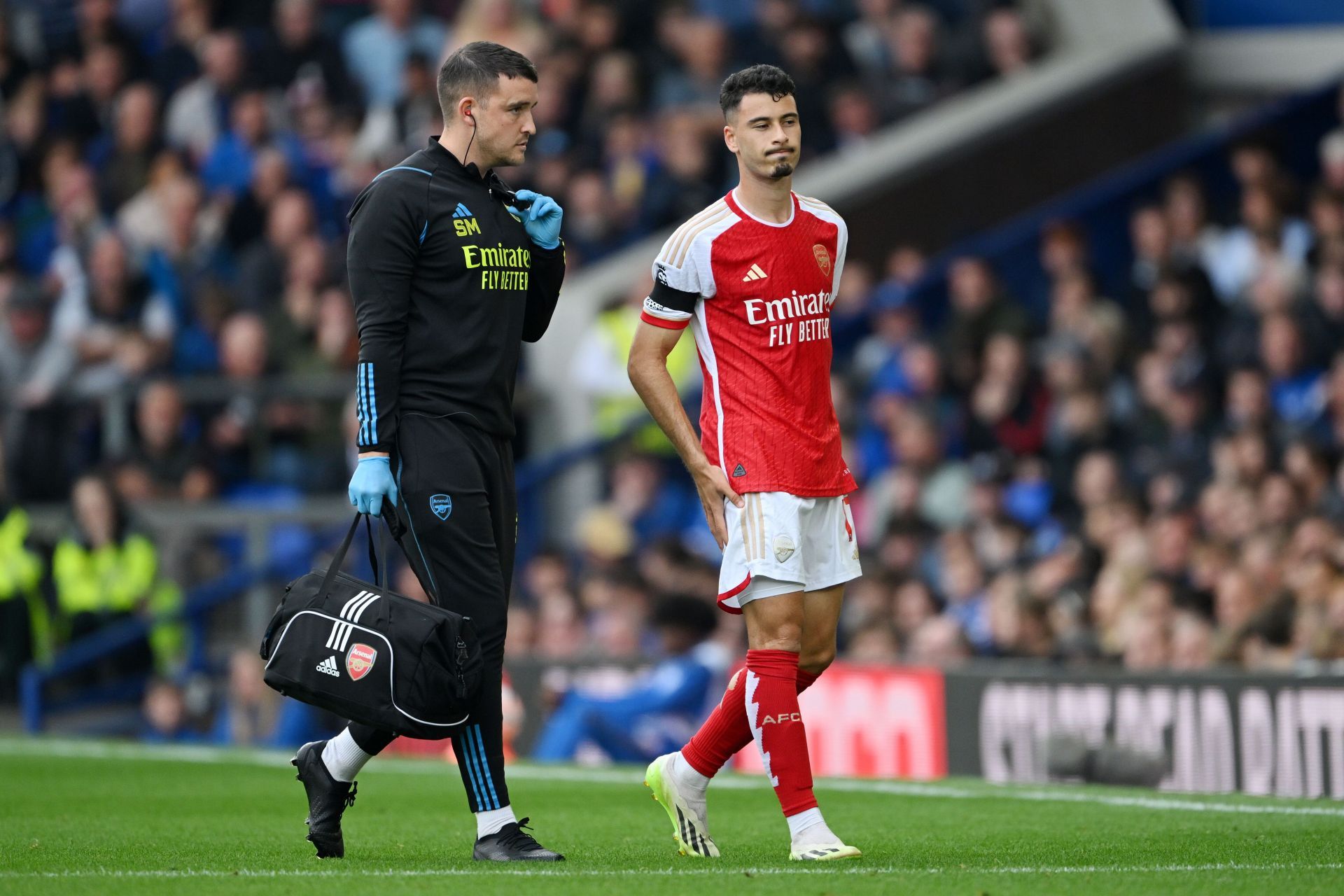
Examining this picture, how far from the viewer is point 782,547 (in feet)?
20.1

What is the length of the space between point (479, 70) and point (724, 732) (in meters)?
2.02

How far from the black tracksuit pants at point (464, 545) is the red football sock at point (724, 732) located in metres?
0.59

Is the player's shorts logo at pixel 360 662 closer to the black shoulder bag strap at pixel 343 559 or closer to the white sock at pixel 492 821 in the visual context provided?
the black shoulder bag strap at pixel 343 559

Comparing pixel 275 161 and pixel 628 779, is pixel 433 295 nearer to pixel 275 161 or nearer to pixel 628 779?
pixel 628 779

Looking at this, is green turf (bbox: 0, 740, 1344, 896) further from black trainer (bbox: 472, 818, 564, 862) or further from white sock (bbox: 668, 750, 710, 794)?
white sock (bbox: 668, 750, 710, 794)

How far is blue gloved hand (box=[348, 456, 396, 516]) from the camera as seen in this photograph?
5.93m

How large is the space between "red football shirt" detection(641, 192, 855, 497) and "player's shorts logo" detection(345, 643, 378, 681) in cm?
115

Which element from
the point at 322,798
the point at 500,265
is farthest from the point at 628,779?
the point at 500,265

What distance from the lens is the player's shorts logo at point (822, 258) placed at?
21.0 ft

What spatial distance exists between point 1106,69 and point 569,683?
7.61 metres

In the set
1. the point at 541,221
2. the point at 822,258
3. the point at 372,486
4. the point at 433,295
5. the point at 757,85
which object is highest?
the point at 757,85

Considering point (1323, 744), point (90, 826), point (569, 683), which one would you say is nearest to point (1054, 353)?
point (569, 683)

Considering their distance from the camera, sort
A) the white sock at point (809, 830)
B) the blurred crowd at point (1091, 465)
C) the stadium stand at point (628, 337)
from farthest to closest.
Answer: the stadium stand at point (628, 337), the blurred crowd at point (1091, 465), the white sock at point (809, 830)

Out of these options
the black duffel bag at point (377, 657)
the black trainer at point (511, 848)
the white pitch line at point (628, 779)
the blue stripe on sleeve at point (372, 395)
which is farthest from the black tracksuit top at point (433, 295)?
the white pitch line at point (628, 779)
